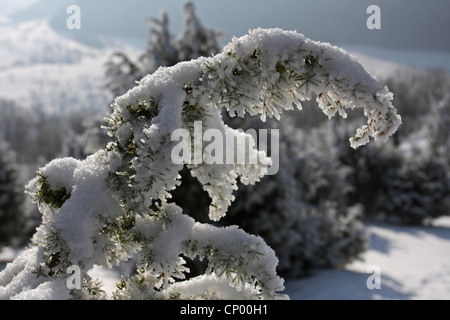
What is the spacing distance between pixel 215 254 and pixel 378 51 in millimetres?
183673

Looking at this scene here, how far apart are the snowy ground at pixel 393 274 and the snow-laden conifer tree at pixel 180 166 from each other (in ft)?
5.60

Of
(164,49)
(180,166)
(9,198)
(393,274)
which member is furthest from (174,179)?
(9,198)

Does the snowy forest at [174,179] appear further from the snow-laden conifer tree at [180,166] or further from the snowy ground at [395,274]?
the snowy ground at [395,274]

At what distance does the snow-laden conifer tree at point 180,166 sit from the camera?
75.4 inches

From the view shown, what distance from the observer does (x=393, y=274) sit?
1472 centimetres

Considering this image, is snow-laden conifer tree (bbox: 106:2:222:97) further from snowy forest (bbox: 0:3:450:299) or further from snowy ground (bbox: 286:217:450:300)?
snowy forest (bbox: 0:3:450:299)

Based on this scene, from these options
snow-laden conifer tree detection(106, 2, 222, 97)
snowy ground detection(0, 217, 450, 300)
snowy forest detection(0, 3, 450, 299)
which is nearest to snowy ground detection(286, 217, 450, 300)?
snowy ground detection(0, 217, 450, 300)

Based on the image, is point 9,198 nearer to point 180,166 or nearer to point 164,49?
→ point 164,49

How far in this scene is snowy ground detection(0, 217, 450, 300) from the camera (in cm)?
1102

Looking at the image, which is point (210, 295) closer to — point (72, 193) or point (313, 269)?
point (72, 193)

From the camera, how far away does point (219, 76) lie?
1.98 metres

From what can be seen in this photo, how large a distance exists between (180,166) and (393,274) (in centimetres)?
1478

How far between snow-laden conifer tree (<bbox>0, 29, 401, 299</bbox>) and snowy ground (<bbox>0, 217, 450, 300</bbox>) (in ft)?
5.60

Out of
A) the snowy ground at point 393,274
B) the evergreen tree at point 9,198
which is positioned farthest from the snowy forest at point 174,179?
the evergreen tree at point 9,198
